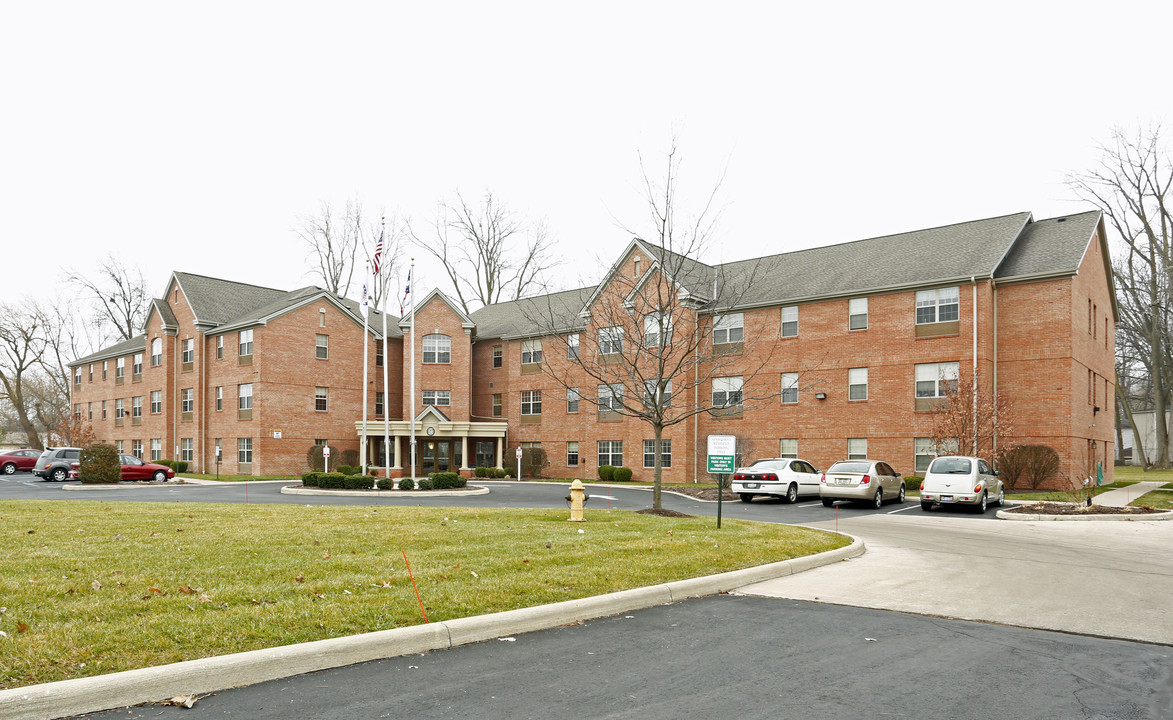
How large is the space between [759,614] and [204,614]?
5304 mm

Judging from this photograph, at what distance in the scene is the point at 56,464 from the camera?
41812mm

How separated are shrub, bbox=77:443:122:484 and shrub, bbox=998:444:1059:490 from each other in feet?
118

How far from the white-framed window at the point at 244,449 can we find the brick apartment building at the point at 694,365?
12cm

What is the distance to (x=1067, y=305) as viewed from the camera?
31.2 metres

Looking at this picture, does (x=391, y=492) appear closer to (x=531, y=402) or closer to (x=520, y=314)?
(x=531, y=402)

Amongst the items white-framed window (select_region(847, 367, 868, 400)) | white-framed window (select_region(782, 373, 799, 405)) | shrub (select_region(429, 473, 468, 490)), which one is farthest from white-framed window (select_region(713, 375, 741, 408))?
shrub (select_region(429, 473, 468, 490))

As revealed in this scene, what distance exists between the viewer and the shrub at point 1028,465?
30438mm

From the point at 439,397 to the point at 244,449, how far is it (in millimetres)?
10784

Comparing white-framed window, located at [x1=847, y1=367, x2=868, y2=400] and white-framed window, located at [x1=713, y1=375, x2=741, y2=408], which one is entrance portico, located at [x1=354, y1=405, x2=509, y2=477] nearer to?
white-framed window, located at [x1=713, y1=375, x2=741, y2=408]

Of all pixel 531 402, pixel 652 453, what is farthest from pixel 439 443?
pixel 652 453

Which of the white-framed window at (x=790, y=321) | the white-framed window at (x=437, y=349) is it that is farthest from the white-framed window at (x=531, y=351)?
the white-framed window at (x=790, y=321)

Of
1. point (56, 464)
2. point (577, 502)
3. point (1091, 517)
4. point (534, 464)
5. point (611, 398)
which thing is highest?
point (611, 398)

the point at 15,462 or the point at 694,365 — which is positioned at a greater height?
the point at 694,365

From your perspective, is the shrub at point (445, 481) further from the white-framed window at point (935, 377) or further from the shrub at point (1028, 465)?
the shrub at point (1028, 465)
